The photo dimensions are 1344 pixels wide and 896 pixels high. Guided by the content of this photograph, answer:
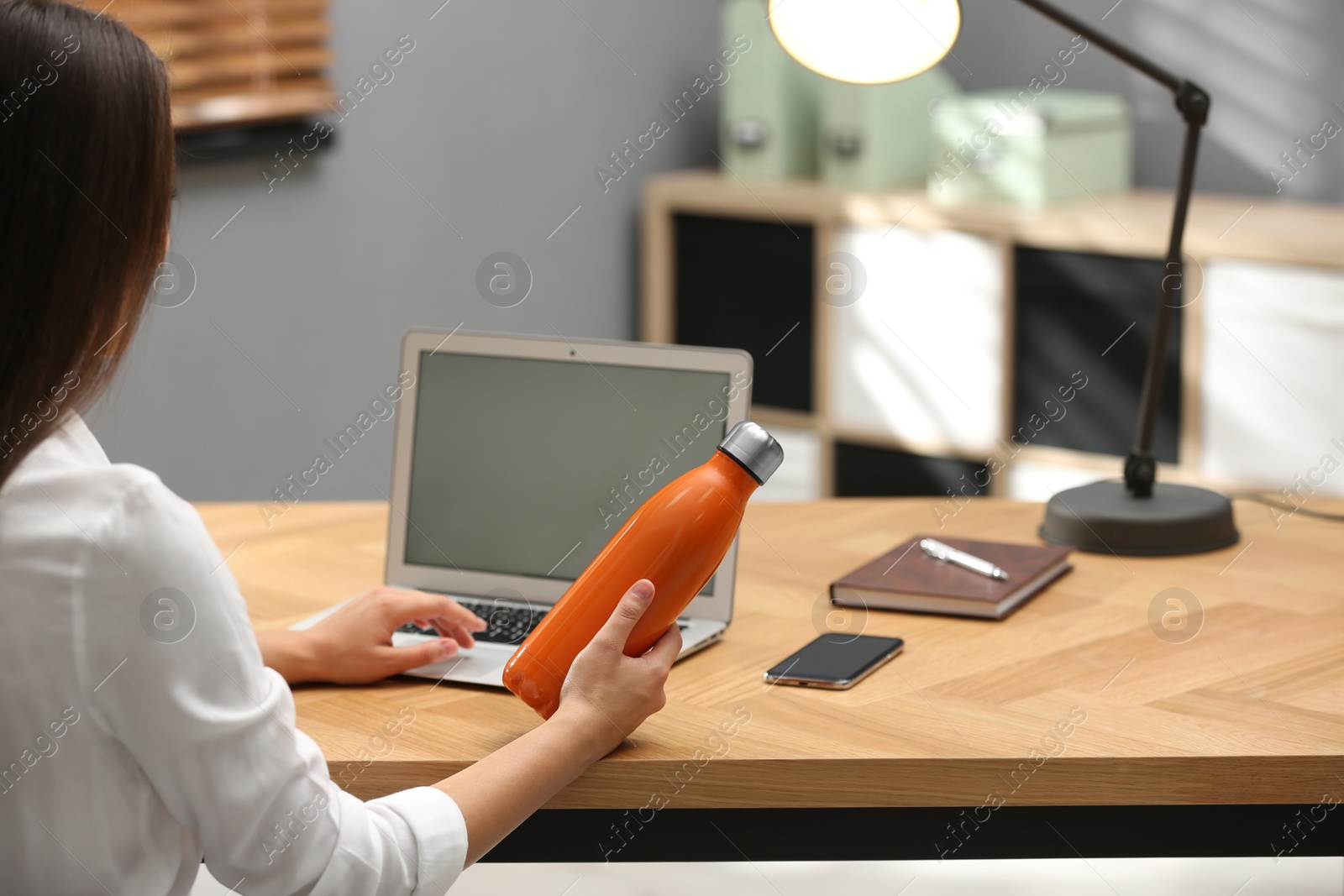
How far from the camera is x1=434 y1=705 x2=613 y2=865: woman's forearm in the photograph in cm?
97

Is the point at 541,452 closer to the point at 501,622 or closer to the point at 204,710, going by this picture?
the point at 501,622

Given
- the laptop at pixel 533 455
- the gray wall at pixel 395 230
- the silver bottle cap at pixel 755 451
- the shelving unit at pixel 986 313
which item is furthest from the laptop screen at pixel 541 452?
the shelving unit at pixel 986 313

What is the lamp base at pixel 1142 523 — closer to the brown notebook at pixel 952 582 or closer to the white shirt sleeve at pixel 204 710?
the brown notebook at pixel 952 582

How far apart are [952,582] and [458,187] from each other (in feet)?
6.67

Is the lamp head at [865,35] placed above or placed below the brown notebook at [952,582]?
above

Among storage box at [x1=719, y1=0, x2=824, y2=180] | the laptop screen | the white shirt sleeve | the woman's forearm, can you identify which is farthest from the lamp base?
storage box at [x1=719, y1=0, x2=824, y2=180]

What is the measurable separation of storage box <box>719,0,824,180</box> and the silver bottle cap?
239cm

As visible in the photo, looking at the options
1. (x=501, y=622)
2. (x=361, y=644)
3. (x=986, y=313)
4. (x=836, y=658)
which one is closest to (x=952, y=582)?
(x=836, y=658)

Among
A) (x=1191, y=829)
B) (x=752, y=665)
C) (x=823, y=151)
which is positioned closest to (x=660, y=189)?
(x=823, y=151)

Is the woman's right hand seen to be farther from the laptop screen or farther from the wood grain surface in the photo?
the laptop screen

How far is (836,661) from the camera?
1.25 meters

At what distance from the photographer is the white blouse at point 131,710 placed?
80 centimetres

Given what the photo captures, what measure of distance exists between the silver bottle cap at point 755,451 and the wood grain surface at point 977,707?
0.21 metres

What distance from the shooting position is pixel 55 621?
0.80m
